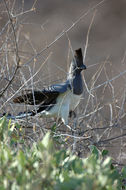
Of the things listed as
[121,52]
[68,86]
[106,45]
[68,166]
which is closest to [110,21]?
[106,45]

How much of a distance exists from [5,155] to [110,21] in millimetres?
8838

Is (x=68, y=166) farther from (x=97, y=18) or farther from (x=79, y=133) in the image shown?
(x=97, y=18)

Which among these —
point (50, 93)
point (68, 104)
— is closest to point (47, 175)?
point (50, 93)

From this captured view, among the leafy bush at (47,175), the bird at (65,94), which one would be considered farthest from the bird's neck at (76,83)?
the leafy bush at (47,175)

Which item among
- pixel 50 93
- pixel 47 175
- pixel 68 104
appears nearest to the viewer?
pixel 47 175

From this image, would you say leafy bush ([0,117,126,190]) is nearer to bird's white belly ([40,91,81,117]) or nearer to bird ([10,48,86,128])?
bird ([10,48,86,128])

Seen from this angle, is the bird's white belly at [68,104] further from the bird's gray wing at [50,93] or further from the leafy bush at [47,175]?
the leafy bush at [47,175]

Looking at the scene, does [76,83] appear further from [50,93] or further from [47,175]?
[47,175]

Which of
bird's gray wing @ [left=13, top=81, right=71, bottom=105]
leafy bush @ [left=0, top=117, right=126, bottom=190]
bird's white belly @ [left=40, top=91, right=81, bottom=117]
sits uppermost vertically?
bird's gray wing @ [left=13, top=81, right=71, bottom=105]

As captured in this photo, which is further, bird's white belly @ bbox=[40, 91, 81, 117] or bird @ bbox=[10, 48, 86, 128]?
bird's white belly @ bbox=[40, 91, 81, 117]

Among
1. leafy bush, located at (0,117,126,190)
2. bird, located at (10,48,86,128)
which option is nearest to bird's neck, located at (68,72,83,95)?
bird, located at (10,48,86,128)

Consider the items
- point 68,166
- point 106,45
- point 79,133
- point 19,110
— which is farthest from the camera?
point 106,45

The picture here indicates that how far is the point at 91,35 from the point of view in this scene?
9.42m

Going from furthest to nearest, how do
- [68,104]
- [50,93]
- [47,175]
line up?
1. [68,104]
2. [50,93]
3. [47,175]
